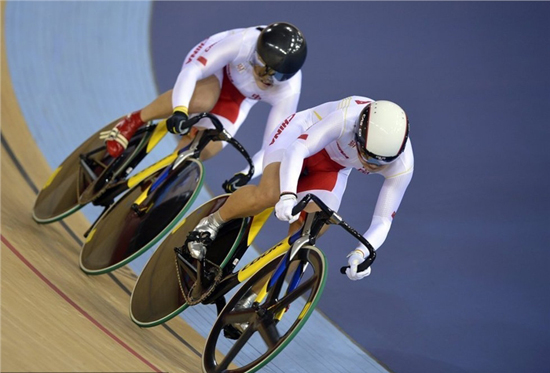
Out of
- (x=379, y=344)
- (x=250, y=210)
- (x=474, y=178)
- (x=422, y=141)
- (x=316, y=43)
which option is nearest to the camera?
(x=250, y=210)

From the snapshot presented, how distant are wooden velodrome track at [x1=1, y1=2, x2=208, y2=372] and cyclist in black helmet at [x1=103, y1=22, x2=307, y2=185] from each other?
25.8 inches

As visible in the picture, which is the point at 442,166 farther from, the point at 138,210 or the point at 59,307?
the point at 59,307

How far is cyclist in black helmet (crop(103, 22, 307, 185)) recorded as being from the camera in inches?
155

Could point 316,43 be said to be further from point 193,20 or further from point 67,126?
point 67,126

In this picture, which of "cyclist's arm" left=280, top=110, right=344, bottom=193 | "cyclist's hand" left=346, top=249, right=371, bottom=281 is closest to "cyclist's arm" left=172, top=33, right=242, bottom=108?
"cyclist's arm" left=280, top=110, right=344, bottom=193

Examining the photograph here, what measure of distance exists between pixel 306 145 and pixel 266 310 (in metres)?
0.72

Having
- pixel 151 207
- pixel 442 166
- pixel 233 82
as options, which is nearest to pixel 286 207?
pixel 151 207

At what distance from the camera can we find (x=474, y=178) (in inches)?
227

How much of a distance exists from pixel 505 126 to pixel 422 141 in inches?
26.7

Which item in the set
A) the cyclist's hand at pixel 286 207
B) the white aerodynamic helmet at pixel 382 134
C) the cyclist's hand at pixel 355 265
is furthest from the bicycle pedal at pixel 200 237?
the white aerodynamic helmet at pixel 382 134

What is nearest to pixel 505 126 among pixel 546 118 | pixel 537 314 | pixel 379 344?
pixel 546 118

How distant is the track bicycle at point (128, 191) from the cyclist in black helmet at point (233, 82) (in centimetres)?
10

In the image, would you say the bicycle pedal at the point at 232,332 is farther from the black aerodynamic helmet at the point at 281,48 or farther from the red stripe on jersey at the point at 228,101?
the red stripe on jersey at the point at 228,101

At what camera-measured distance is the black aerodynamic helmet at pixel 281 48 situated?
390 centimetres
